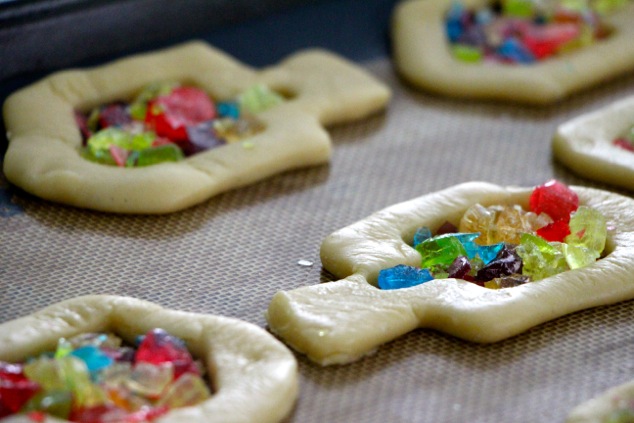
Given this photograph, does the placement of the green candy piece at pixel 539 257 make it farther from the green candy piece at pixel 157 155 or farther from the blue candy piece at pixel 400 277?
the green candy piece at pixel 157 155

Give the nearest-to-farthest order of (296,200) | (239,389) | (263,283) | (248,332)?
(239,389) → (248,332) → (263,283) → (296,200)

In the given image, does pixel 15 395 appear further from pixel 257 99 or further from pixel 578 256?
pixel 257 99

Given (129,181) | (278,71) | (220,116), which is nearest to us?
(129,181)

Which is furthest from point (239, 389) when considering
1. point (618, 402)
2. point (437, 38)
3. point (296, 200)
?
point (437, 38)

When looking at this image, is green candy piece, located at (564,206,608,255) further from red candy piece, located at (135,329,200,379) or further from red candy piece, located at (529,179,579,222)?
red candy piece, located at (135,329,200,379)

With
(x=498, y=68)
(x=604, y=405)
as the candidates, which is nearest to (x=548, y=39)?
(x=498, y=68)

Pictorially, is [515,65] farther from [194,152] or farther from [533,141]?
[194,152]

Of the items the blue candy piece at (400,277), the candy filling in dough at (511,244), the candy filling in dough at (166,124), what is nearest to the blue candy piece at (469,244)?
the candy filling in dough at (511,244)

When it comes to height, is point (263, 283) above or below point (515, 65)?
below

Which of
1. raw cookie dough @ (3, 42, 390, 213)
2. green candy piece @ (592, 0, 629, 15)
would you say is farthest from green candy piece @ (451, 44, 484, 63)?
green candy piece @ (592, 0, 629, 15)
